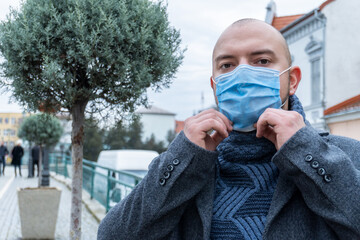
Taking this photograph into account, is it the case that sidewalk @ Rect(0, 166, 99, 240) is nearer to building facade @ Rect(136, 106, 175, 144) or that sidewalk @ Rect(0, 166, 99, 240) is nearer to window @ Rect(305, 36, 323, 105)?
window @ Rect(305, 36, 323, 105)

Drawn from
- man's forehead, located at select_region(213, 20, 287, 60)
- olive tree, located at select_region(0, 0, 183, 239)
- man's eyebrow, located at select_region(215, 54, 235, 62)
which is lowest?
man's eyebrow, located at select_region(215, 54, 235, 62)

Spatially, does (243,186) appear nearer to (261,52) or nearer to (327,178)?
(327,178)

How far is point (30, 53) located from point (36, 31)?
225mm

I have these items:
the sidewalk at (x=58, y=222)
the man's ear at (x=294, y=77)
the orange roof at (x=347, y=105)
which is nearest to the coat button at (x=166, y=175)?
the man's ear at (x=294, y=77)

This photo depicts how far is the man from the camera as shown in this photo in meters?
1.43

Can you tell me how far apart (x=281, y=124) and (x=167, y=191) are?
1.59ft

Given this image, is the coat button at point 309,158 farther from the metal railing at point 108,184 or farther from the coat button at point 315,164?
the metal railing at point 108,184

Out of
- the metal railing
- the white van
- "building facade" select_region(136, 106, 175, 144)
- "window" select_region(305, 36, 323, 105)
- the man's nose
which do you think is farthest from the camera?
"building facade" select_region(136, 106, 175, 144)

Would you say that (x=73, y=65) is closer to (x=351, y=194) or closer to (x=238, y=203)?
(x=238, y=203)

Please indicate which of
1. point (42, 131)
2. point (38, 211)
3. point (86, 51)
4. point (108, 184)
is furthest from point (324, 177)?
point (42, 131)

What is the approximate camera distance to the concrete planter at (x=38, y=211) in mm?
7113

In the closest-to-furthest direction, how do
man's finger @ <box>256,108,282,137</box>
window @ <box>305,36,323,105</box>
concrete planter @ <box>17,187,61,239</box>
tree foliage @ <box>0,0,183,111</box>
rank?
man's finger @ <box>256,108,282,137</box>
tree foliage @ <box>0,0,183,111</box>
concrete planter @ <box>17,187,61,239</box>
window @ <box>305,36,323,105</box>

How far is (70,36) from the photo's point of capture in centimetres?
399

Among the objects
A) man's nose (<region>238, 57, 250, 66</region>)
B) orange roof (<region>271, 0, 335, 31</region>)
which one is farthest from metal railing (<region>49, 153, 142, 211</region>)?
orange roof (<region>271, 0, 335, 31</region>)
